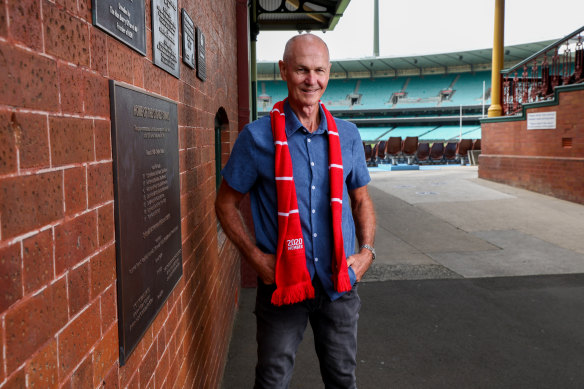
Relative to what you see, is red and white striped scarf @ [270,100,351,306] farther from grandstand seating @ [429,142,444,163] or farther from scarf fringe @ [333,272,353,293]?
grandstand seating @ [429,142,444,163]

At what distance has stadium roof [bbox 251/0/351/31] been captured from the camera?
23.3ft

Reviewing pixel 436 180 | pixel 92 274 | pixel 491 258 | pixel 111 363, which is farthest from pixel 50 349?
pixel 436 180

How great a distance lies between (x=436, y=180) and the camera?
13.8 meters

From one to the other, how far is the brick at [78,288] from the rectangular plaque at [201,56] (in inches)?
61.8

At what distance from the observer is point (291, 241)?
74.9 inches

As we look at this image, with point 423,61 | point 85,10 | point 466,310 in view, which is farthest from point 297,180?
point 423,61

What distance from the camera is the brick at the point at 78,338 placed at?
34.4 inches

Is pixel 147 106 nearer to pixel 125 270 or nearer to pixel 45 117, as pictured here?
pixel 125 270

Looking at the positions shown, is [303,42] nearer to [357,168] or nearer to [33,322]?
[357,168]

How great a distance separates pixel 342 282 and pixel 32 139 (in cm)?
141

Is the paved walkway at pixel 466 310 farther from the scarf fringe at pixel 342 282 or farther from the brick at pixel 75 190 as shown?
the brick at pixel 75 190

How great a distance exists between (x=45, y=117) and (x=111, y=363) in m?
0.62

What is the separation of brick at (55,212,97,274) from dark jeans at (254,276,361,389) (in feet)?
3.66

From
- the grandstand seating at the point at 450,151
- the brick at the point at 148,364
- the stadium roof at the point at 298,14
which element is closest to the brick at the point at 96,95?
the brick at the point at 148,364
